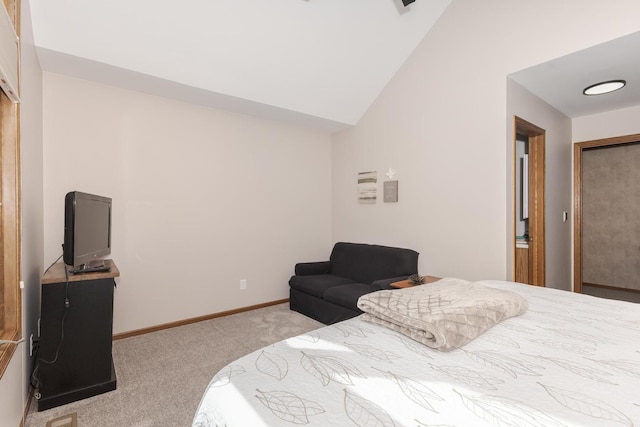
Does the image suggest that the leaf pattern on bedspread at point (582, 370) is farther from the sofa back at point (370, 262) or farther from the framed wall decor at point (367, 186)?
the framed wall decor at point (367, 186)

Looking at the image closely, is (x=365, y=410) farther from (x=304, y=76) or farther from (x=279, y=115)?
(x=279, y=115)

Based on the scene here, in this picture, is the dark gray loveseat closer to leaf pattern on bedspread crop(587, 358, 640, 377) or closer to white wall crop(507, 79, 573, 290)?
white wall crop(507, 79, 573, 290)

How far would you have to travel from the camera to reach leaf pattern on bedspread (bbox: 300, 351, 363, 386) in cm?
93

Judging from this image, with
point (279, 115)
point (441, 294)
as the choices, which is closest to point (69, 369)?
point (441, 294)

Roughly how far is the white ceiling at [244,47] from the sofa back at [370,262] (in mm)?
1769

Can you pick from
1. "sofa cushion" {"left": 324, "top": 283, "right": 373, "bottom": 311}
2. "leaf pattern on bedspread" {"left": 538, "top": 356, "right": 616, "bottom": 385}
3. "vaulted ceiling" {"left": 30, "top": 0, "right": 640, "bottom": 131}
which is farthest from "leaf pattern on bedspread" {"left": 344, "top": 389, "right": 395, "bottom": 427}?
"vaulted ceiling" {"left": 30, "top": 0, "right": 640, "bottom": 131}

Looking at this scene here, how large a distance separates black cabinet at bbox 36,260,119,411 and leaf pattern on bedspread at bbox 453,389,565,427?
7.54ft

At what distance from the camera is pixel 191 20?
2613 millimetres

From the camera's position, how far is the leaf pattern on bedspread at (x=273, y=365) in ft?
3.17

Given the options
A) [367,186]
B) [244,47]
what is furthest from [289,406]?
[367,186]

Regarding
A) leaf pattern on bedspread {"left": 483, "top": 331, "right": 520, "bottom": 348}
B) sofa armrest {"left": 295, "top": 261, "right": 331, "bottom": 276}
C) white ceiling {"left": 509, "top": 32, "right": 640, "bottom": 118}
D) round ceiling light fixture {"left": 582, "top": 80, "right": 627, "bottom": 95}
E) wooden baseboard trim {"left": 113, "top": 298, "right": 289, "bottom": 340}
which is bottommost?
wooden baseboard trim {"left": 113, "top": 298, "right": 289, "bottom": 340}

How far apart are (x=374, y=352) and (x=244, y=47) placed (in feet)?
9.58

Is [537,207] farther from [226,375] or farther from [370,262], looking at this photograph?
[226,375]

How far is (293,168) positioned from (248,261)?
1.44 meters
